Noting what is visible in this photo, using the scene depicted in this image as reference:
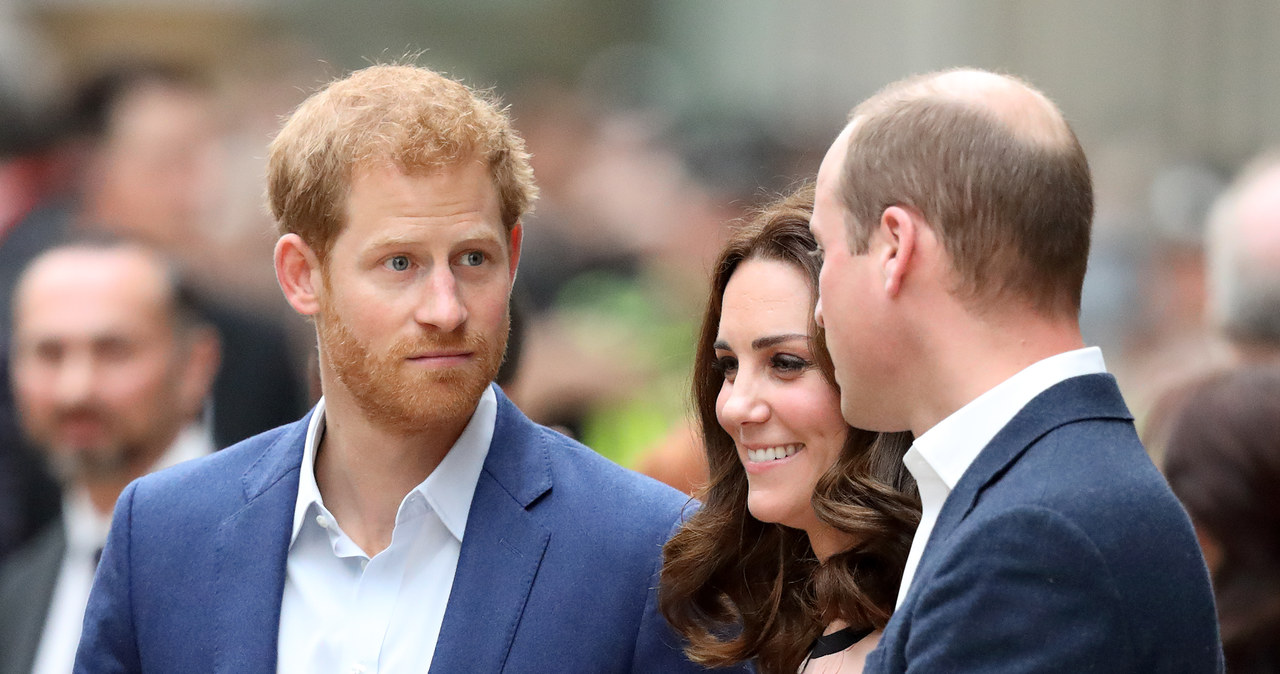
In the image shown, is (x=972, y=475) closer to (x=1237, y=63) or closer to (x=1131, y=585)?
(x=1131, y=585)

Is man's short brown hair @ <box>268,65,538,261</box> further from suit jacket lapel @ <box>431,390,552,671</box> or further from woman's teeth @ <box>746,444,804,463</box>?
woman's teeth @ <box>746,444,804,463</box>

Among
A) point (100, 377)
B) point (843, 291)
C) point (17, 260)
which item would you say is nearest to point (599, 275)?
point (17, 260)

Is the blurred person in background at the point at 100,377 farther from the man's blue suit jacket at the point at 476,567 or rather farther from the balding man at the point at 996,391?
the balding man at the point at 996,391

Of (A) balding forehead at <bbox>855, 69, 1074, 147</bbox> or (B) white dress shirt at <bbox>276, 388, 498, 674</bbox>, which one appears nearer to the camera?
(A) balding forehead at <bbox>855, 69, 1074, 147</bbox>

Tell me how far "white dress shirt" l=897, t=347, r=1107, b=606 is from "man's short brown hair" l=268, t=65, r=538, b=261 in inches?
44.6

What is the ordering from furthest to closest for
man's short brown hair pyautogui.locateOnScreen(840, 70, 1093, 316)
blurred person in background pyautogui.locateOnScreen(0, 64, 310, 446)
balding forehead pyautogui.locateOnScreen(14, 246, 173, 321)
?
1. blurred person in background pyautogui.locateOnScreen(0, 64, 310, 446)
2. balding forehead pyautogui.locateOnScreen(14, 246, 173, 321)
3. man's short brown hair pyautogui.locateOnScreen(840, 70, 1093, 316)

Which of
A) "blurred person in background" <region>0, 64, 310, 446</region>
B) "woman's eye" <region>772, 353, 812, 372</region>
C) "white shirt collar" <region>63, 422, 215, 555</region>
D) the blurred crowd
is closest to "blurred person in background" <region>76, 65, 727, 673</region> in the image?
"woman's eye" <region>772, 353, 812, 372</region>

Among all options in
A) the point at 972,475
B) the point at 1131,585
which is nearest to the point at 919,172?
the point at 972,475

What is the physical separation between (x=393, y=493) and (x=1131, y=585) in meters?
1.61

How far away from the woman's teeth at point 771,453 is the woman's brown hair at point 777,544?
9 cm

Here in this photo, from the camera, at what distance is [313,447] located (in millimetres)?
3318

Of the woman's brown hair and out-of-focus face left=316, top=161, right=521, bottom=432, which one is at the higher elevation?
out-of-focus face left=316, top=161, right=521, bottom=432

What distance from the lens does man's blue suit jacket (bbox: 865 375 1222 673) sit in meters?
2.12

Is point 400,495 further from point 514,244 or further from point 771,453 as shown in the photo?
point 771,453
